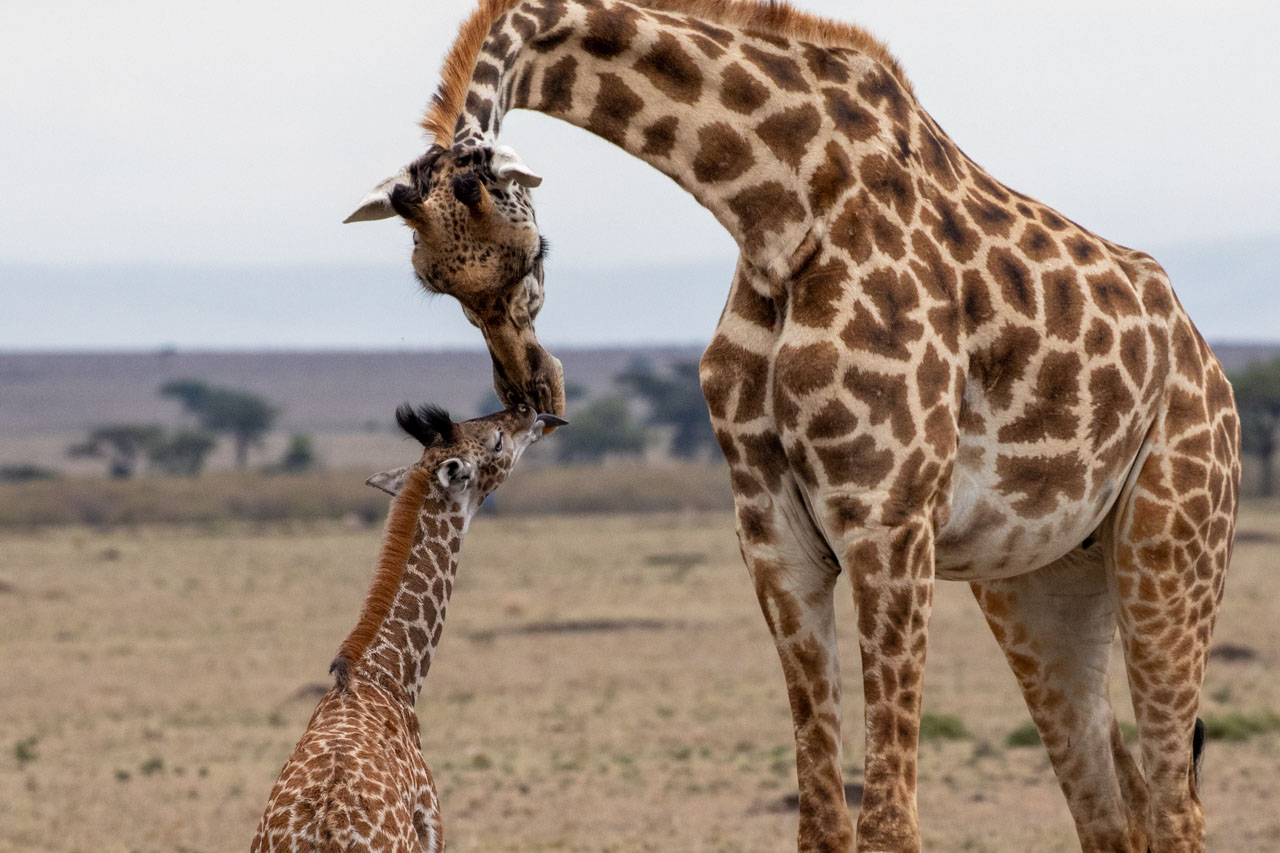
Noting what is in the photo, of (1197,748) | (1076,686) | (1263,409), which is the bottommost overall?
(1263,409)

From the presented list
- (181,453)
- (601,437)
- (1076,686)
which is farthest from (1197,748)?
→ (601,437)

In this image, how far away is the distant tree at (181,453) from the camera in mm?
85938

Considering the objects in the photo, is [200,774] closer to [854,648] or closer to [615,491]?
[854,648]

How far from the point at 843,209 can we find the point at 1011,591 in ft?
6.23

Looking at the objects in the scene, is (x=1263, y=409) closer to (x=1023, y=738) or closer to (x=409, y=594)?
(x=1023, y=738)

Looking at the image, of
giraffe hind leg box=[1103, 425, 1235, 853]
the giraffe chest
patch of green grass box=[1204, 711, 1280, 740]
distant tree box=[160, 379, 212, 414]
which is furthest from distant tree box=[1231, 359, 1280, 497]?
the giraffe chest

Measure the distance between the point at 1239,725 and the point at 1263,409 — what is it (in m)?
56.0

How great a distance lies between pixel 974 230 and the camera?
4711mm

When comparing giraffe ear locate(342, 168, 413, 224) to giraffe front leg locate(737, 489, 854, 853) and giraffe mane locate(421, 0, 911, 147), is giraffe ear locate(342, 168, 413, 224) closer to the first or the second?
giraffe mane locate(421, 0, 911, 147)

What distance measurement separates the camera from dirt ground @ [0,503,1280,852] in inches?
660

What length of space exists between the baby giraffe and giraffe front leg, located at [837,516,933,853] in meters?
1.50

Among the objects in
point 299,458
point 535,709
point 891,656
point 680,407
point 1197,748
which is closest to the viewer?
point 891,656

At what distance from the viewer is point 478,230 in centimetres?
420

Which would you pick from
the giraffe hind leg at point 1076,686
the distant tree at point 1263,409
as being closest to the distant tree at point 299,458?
the distant tree at point 1263,409
